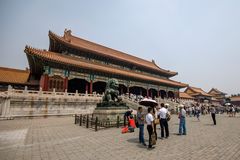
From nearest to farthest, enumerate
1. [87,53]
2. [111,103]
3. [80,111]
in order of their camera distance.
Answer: [111,103]
[80,111]
[87,53]

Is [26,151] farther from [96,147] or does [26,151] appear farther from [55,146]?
[96,147]

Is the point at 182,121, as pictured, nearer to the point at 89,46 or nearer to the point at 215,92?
the point at 89,46

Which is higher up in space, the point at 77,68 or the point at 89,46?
the point at 89,46

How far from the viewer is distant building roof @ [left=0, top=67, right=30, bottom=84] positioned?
20.3 m

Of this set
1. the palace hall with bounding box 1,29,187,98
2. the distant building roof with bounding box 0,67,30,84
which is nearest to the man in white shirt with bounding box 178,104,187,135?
the palace hall with bounding box 1,29,187,98

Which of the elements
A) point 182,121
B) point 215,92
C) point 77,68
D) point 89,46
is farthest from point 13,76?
point 215,92

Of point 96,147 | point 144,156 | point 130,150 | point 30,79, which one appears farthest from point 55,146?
point 30,79

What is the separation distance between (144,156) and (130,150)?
26.4 inches

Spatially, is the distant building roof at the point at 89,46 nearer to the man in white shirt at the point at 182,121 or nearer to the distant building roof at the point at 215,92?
the man in white shirt at the point at 182,121

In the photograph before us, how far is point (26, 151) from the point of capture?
4633mm

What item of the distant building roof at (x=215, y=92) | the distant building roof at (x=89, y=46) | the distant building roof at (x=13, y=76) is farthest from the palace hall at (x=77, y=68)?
the distant building roof at (x=215, y=92)

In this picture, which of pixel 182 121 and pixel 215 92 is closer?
pixel 182 121

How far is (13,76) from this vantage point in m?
22.2

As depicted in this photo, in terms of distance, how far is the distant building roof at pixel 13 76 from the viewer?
66.6 feet
